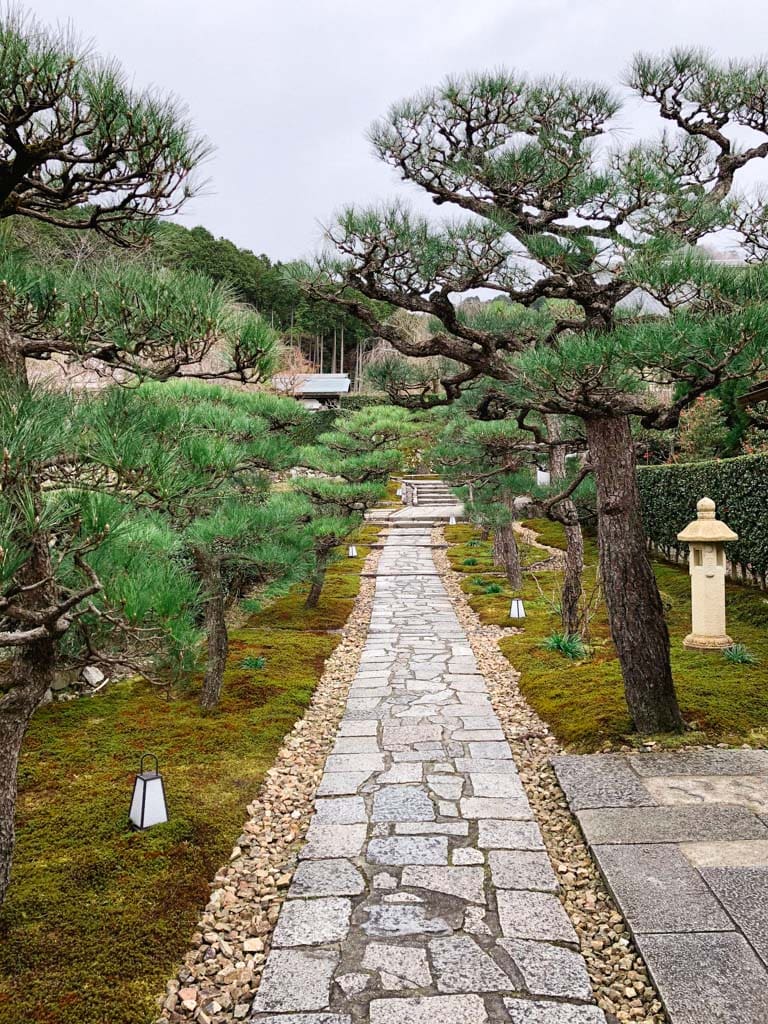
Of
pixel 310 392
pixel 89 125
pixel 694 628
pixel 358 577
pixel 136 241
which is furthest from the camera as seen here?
pixel 310 392

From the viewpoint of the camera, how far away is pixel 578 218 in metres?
3.87

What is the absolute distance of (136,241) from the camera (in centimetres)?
254

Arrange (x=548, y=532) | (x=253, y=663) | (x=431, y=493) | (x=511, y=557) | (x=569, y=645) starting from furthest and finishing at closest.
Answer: (x=431, y=493) → (x=548, y=532) → (x=511, y=557) → (x=569, y=645) → (x=253, y=663)

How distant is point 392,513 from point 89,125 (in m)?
17.2

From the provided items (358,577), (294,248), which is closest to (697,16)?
(294,248)

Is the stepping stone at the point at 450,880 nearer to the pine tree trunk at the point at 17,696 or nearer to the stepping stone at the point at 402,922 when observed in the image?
the stepping stone at the point at 402,922

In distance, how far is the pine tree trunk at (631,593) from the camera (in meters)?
3.76

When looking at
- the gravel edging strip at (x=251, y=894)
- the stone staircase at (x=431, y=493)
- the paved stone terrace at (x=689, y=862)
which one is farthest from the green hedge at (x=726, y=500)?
the stone staircase at (x=431, y=493)

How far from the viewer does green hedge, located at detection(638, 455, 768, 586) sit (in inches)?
270

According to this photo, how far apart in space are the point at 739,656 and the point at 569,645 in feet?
4.12

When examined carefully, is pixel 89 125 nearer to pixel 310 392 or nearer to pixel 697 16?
pixel 697 16

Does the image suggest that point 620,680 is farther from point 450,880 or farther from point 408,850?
point 450,880

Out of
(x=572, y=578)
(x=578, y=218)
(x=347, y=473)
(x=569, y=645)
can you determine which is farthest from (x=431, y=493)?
(x=578, y=218)

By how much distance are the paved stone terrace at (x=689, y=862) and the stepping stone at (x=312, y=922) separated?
93 centimetres
